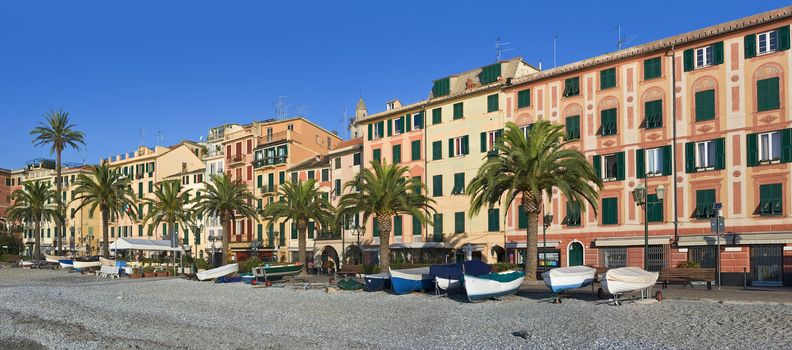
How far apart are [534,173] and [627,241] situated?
11867mm

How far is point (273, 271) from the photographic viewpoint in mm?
45750

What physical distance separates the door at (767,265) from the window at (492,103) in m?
20.0

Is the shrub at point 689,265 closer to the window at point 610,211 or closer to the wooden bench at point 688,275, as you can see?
the wooden bench at point 688,275

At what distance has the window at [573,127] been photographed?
45.4m

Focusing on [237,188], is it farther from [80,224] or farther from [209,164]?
[80,224]

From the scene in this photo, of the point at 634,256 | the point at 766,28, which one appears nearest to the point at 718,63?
the point at 766,28

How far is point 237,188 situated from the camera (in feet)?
198

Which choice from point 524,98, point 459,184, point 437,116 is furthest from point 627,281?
point 437,116

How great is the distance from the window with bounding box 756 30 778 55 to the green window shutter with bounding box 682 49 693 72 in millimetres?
3586

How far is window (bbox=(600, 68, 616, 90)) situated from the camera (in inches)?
1722

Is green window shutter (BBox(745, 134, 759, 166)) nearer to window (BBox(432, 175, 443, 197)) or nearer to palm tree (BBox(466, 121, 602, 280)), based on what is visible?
palm tree (BBox(466, 121, 602, 280))

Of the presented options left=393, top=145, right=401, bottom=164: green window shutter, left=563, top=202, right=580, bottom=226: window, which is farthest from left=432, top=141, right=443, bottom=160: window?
left=563, top=202, right=580, bottom=226: window

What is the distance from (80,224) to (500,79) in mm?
77583

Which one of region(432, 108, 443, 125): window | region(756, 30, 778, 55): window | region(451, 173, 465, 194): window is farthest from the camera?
region(432, 108, 443, 125): window
